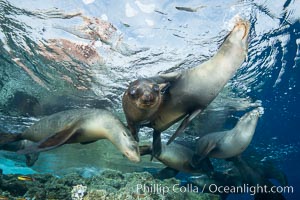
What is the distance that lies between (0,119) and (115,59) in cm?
902

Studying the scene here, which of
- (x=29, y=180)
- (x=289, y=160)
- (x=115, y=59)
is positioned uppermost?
(x=289, y=160)

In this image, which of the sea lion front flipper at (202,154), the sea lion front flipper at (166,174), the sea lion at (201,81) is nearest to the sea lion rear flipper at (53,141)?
the sea lion at (201,81)

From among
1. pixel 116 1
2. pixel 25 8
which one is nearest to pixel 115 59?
pixel 116 1

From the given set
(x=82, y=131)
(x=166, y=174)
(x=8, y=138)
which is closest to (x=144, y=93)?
(x=82, y=131)

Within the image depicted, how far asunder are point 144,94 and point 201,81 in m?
1.53

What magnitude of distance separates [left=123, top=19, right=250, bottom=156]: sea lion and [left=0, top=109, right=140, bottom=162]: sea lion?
0.48 meters

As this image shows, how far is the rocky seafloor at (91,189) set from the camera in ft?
17.7

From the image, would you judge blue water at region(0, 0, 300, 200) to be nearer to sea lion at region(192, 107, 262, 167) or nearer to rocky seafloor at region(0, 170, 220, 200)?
sea lion at region(192, 107, 262, 167)

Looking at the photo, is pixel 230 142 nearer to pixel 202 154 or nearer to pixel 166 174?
pixel 202 154

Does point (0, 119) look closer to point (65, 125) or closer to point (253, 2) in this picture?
point (65, 125)

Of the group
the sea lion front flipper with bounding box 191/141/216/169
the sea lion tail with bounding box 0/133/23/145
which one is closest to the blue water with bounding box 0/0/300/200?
Result: the sea lion front flipper with bounding box 191/141/216/169

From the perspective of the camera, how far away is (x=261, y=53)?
8.70 meters

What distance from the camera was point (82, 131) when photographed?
Result: 526cm

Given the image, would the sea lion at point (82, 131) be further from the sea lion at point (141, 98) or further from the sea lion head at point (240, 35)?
the sea lion head at point (240, 35)
